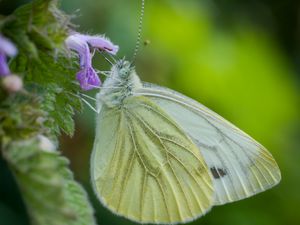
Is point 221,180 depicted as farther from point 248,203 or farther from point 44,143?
point 248,203

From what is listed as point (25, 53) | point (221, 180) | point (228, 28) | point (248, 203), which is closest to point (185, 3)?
point (228, 28)

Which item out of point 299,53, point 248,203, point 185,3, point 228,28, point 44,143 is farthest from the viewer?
point 299,53

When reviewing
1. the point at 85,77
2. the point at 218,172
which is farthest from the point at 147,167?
the point at 85,77

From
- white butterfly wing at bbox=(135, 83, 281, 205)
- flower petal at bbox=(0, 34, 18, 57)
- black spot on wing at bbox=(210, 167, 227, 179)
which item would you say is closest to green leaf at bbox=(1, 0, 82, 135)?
flower petal at bbox=(0, 34, 18, 57)

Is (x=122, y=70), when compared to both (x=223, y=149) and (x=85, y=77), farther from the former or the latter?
(x=85, y=77)

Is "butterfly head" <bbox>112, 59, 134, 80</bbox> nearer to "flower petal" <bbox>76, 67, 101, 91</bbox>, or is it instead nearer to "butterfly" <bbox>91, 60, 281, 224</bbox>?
"butterfly" <bbox>91, 60, 281, 224</bbox>

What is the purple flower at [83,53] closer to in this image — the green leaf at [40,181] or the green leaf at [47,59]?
the green leaf at [47,59]
